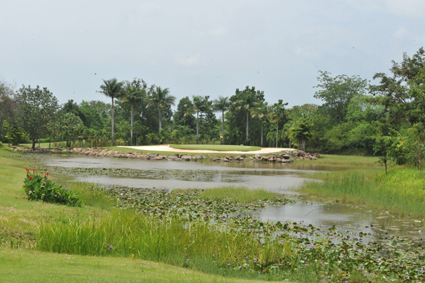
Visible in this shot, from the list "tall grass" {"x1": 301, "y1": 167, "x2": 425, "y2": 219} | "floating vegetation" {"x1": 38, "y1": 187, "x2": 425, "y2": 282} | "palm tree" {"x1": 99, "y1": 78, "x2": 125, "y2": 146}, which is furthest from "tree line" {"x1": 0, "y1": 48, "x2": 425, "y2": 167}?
"floating vegetation" {"x1": 38, "y1": 187, "x2": 425, "y2": 282}

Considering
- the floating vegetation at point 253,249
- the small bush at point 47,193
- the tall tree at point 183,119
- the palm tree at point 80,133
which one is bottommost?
the floating vegetation at point 253,249

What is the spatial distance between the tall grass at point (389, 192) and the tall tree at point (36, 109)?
184ft

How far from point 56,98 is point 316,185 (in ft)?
191

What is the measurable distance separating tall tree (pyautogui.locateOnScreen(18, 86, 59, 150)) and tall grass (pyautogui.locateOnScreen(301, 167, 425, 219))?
56.1 metres

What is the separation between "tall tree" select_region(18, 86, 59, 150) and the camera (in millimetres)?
62719

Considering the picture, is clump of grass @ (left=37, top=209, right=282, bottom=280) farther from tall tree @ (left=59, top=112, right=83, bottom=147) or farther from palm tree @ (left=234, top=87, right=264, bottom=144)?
palm tree @ (left=234, top=87, right=264, bottom=144)

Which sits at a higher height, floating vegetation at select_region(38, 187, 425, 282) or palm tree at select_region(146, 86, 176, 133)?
palm tree at select_region(146, 86, 176, 133)

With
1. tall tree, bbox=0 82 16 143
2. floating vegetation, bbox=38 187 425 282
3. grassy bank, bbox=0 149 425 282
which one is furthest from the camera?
tall tree, bbox=0 82 16 143

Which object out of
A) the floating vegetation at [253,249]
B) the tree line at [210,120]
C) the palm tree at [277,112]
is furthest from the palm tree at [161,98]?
the floating vegetation at [253,249]

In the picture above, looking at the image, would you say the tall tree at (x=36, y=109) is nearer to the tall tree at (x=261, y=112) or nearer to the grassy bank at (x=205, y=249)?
the tall tree at (x=261, y=112)

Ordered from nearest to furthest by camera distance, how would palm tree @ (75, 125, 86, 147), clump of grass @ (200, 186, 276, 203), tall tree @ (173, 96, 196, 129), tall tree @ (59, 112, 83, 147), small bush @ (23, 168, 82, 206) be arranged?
small bush @ (23, 168, 82, 206) < clump of grass @ (200, 186, 276, 203) < tall tree @ (59, 112, 83, 147) < palm tree @ (75, 125, 86, 147) < tall tree @ (173, 96, 196, 129)

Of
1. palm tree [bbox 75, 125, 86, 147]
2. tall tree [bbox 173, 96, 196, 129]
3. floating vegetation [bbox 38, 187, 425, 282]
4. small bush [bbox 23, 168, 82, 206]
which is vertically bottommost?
floating vegetation [bbox 38, 187, 425, 282]

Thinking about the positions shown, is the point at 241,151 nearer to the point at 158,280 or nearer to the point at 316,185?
the point at 316,185

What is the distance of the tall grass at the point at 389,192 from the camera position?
1528cm
